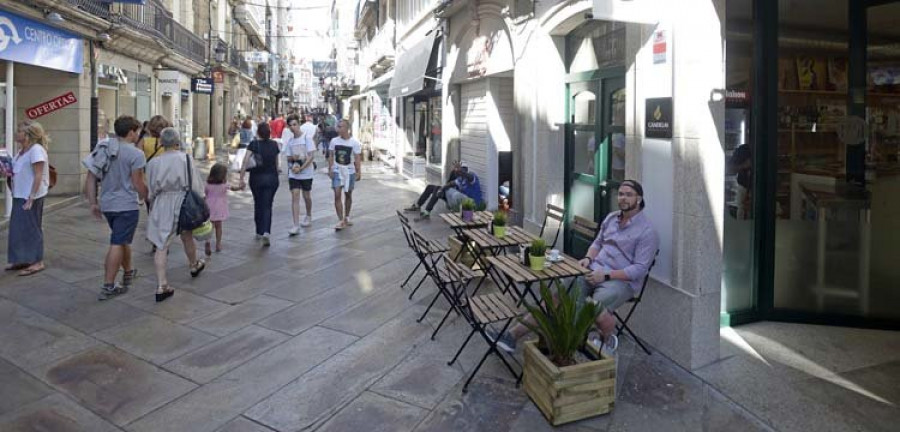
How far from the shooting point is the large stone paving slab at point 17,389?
3.98 m

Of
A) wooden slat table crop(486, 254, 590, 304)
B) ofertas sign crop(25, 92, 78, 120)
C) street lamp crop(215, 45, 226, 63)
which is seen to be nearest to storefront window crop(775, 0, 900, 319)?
wooden slat table crop(486, 254, 590, 304)

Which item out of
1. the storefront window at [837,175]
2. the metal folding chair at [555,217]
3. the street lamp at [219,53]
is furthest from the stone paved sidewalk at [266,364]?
the street lamp at [219,53]

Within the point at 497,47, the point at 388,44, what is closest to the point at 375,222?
the point at 497,47

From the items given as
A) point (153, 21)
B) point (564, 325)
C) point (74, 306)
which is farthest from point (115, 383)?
point (153, 21)

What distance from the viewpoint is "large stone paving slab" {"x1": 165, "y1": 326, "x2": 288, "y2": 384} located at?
4.47m

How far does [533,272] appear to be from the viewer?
4398 millimetres

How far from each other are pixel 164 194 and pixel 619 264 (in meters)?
4.37

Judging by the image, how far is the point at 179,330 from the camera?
17.5 ft

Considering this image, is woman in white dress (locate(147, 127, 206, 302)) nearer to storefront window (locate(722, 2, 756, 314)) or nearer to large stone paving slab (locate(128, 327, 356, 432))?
large stone paving slab (locate(128, 327, 356, 432))

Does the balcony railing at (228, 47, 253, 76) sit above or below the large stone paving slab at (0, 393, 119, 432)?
above

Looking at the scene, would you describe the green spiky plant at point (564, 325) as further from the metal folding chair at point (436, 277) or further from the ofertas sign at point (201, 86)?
the ofertas sign at point (201, 86)

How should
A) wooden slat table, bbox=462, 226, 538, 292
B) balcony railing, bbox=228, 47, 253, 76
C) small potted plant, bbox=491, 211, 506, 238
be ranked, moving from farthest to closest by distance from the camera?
balcony railing, bbox=228, 47, 253, 76 → small potted plant, bbox=491, 211, 506, 238 → wooden slat table, bbox=462, 226, 538, 292

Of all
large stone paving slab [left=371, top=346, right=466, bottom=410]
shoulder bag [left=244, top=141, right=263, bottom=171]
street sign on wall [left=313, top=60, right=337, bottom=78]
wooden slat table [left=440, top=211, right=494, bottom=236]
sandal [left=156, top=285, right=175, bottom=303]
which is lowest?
large stone paving slab [left=371, top=346, right=466, bottom=410]

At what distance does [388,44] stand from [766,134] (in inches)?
730
